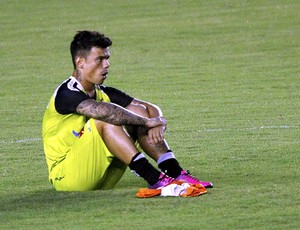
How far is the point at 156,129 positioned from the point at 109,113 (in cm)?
40

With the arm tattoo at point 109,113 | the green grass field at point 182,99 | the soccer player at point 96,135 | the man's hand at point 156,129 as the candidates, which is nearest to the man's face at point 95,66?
the soccer player at point 96,135

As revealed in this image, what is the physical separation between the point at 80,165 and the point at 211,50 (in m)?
13.0

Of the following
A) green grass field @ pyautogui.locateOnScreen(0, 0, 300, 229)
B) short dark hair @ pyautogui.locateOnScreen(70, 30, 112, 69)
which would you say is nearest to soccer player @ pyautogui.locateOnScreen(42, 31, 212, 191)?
short dark hair @ pyautogui.locateOnScreen(70, 30, 112, 69)

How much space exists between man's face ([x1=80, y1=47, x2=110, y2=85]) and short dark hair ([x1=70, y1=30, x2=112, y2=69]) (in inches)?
1.5

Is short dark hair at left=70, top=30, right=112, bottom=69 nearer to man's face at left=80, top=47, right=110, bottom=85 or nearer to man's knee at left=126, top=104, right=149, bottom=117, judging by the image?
man's face at left=80, top=47, right=110, bottom=85

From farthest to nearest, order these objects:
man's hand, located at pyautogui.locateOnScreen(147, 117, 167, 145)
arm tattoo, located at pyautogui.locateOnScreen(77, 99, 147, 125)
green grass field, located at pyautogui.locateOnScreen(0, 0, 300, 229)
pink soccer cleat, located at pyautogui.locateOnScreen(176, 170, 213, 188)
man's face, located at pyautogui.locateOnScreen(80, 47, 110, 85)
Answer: man's face, located at pyautogui.locateOnScreen(80, 47, 110, 85) → pink soccer cleat, located at pyautogui.locateOnScreen(176, 170, 213, 188) → man's hand, located at pyautogui.locateOnScreen(147, 117, 167, 145) → arm tattoo, located at pyautogui.locateOnScreen(77, 99, 147, 125) → green grass field, located at pyautogui.locateOnScreen(0, 0, 300, 229)

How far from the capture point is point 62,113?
905 cm

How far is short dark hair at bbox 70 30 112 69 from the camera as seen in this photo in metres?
9.14

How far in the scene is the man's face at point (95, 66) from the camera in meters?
9.13

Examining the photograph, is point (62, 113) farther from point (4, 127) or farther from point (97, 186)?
point (4, 127)

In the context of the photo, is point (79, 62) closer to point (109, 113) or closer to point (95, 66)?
point (95, 66)

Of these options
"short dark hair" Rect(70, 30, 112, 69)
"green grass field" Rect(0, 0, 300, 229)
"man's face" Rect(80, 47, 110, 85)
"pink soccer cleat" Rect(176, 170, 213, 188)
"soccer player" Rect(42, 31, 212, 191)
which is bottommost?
"green grass field" Rect(0, 0, 300, 229)

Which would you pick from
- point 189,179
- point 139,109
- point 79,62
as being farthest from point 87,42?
point 189,179

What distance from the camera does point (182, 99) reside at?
16266 mm
